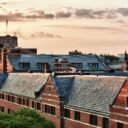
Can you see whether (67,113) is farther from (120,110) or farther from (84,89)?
(120,110)

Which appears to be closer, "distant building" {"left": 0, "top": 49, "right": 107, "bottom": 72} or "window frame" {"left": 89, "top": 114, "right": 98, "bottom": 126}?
"window frame" {"left": 89, "top": 114, "right": 98, "bottom": 126}

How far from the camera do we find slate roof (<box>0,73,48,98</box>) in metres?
76.6

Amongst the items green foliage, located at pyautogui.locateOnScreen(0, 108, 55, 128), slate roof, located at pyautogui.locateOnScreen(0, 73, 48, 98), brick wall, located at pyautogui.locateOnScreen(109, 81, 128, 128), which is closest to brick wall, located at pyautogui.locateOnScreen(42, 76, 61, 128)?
slate roof, located at pyautogui.locateOnScreen(0, 73, 48, 98)

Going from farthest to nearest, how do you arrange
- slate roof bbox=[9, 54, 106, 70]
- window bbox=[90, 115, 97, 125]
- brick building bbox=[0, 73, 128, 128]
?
1. slate roof bbox=[9, 54, 106, 70]
2. window bbox=[90, 115, 97, 125]
3. brick building bbox=[0, 73, 128, 128]

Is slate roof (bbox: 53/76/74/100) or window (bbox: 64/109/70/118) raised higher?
slate roof (bbox: 53/76/74/100)

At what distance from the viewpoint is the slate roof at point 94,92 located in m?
54.2

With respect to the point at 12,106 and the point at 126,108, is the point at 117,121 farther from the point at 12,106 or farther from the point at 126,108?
the point at 12,106

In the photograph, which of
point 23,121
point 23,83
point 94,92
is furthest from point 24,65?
point 23,121

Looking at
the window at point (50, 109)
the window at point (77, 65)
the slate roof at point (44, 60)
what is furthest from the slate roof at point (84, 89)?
the window at point (77, 65)

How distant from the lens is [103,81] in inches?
2303

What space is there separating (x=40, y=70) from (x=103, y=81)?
51.3m

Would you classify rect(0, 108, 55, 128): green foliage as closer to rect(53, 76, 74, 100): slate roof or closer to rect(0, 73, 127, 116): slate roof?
rect(0, 73, 127, 116): slate roof

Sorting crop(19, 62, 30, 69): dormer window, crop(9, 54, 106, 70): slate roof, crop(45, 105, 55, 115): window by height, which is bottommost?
crop(45, 105, 55, 115): window

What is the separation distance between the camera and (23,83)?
274ft
